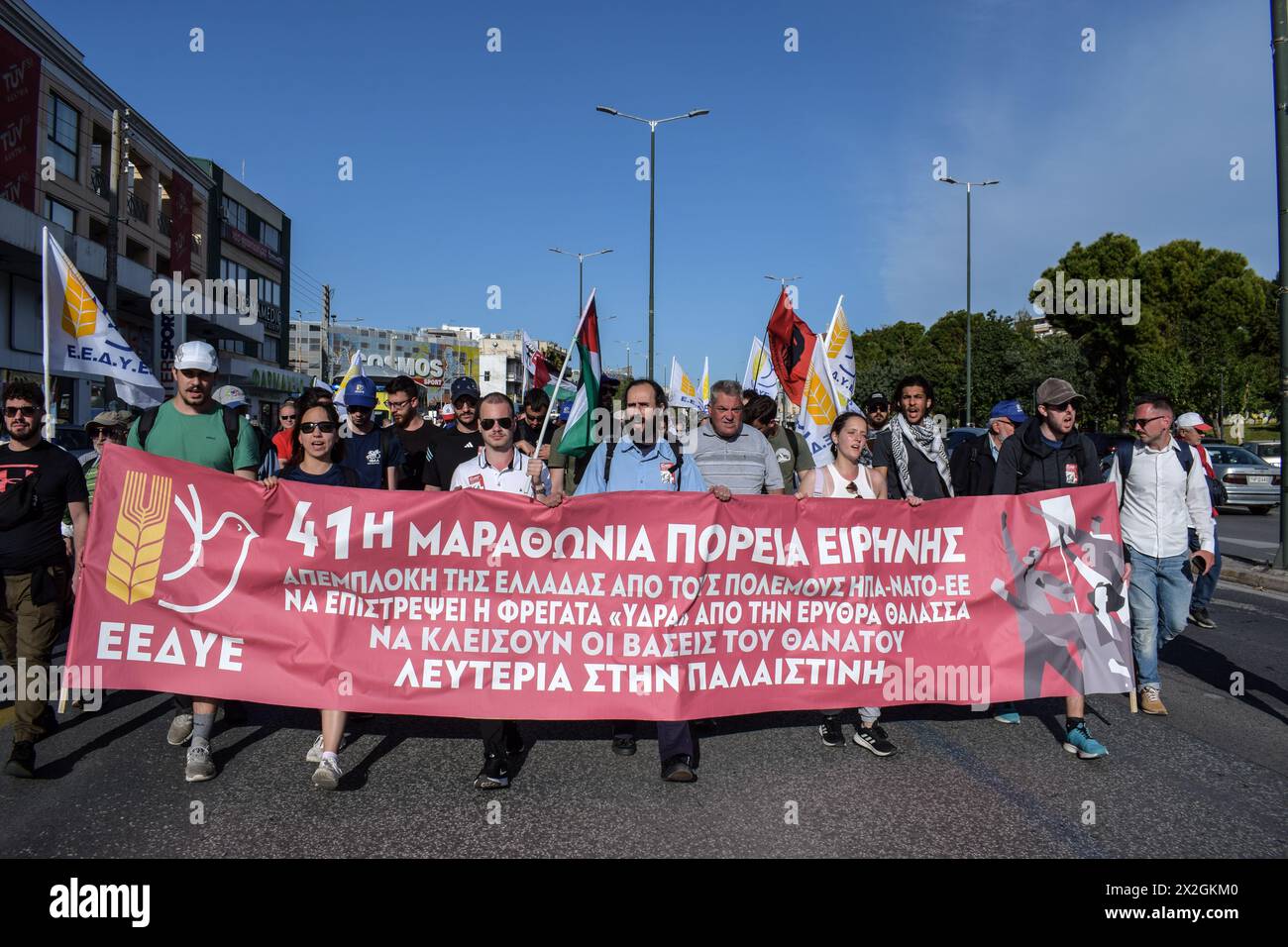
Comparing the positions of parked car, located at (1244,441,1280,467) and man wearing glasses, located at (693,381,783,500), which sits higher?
parked car, located at (1244,441,1280,467)

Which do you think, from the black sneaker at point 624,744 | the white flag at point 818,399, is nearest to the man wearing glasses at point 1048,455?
the black sneaker at point 624,744

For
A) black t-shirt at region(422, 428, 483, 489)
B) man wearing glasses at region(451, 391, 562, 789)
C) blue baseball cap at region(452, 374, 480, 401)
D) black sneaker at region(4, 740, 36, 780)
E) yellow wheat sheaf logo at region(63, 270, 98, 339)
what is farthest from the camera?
blue baseball cap at region(452, 374, 480, 401)

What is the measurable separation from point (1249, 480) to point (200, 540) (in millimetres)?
21303

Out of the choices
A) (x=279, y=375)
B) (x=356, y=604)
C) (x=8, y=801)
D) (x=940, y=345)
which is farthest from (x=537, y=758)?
(x=940, y=345)

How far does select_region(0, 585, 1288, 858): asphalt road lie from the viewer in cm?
363

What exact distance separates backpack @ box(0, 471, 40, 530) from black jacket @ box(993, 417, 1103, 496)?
520cm

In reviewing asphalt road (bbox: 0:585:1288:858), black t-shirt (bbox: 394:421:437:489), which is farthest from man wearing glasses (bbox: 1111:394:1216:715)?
black t-shirt (bbox: 394:421:437:489)

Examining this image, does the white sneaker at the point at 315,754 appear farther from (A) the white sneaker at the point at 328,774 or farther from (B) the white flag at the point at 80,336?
(B) the white flag at the point at 80,336

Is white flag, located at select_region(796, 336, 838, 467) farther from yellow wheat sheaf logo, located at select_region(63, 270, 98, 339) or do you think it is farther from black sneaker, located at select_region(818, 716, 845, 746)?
yellow wheat sheaf logo, located at select_region(63, 270, 98, 339)

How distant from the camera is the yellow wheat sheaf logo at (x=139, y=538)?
176 inches

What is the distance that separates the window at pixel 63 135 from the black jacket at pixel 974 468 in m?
29.9

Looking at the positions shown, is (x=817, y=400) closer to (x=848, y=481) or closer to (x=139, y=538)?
(x=848, y=481)

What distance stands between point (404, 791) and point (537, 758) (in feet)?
2.51

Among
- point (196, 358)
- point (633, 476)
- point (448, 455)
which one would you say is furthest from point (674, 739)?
point (196, 358)
